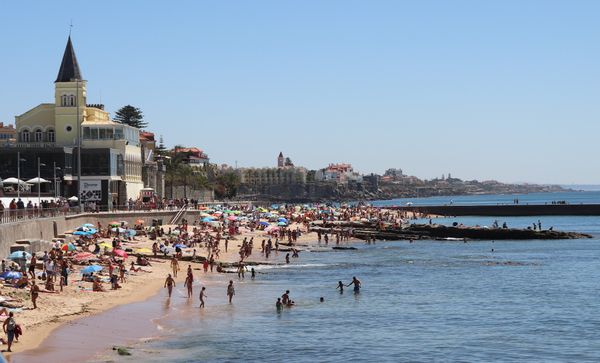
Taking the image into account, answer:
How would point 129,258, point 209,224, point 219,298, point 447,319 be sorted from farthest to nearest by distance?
point 209,224 < point 129,258 < point 219,298 < point 447,319

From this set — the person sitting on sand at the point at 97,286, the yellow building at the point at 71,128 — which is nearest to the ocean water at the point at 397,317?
the person sitting on sand at the point at 97,286

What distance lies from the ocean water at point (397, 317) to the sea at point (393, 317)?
4cm

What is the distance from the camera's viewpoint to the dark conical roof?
242ft

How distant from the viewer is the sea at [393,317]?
26188mm

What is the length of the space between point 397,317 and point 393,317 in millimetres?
139

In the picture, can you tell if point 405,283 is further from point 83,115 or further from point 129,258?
point 83,115

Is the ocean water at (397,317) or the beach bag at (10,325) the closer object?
the beach bag at (10,325)

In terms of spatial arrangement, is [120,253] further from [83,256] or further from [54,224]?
[54,224]

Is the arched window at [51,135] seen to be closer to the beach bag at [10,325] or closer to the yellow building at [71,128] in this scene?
the yellow building at [71,128]

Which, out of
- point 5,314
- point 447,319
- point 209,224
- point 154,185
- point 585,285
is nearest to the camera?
point 5,314

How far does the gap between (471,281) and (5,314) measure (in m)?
25.2

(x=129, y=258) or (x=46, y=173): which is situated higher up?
(x=46, y=173)

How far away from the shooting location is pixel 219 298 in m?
36.8

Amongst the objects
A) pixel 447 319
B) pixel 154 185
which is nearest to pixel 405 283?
pixel 447 319
